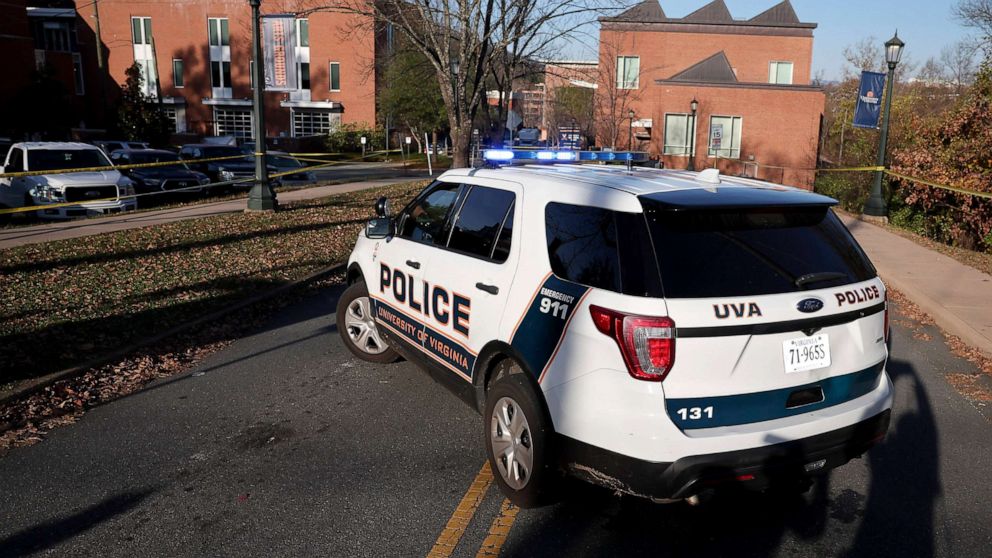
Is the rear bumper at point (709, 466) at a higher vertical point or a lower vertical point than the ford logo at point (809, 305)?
lower

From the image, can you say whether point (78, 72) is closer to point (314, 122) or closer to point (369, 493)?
point (314, 122)

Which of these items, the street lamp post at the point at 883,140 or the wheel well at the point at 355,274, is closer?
the wheel well at the point at 355,274

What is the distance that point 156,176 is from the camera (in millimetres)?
21969

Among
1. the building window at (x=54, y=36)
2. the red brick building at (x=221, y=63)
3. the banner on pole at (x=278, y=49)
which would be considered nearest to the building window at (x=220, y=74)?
the red brick building at (x=221, y=63)

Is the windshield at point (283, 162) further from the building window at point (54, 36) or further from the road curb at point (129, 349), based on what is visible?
the building window at point (54, 36)

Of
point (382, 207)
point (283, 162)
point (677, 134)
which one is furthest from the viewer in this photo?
point (677, 134)

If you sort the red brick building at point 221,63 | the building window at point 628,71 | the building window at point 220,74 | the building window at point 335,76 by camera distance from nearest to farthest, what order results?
the building window at point 628,71 → the red brick building at point 221,63 → the building window at point 335,76 → the building window at point 220,74

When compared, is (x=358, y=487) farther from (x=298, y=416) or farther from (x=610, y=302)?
(x=610, y=302)

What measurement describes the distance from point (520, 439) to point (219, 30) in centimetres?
6216

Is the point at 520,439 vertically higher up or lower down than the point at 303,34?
lower down

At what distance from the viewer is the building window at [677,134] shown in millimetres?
39719

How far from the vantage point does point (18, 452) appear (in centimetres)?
494

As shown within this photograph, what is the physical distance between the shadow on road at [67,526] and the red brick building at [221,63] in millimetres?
55632

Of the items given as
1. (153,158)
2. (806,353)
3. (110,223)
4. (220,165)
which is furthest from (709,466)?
(220,165)
